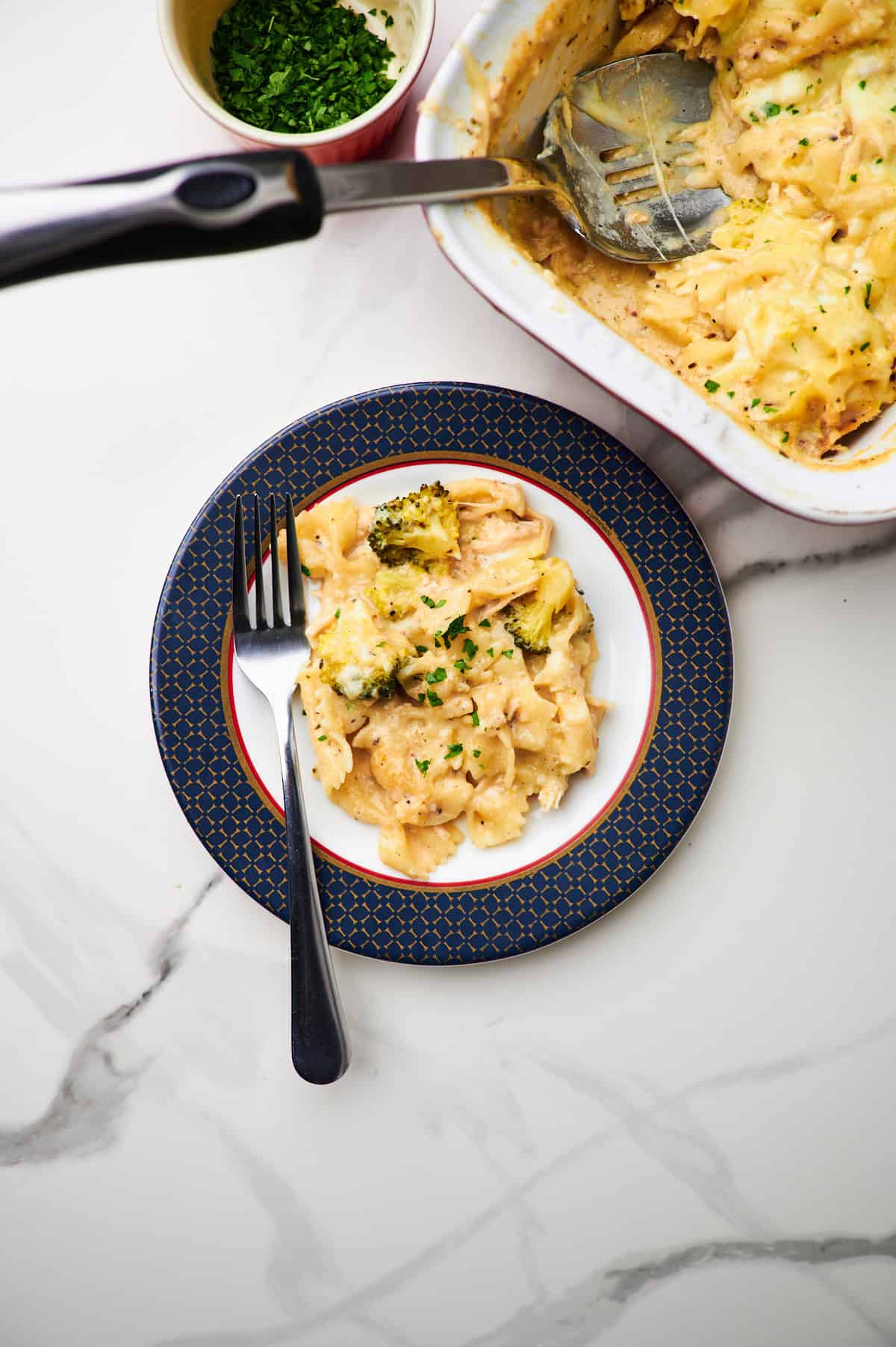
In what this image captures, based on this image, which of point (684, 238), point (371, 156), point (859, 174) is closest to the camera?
point (859, 174)

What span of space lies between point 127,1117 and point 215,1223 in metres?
0.34

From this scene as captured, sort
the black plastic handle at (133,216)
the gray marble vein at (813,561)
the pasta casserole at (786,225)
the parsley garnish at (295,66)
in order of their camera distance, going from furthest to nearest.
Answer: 1. the gray marble vein at (813,561)
2. the parsley garnish at (295,66)
3. the pasta casserole at (786,225)
4. the black plastic handle at (133,216)

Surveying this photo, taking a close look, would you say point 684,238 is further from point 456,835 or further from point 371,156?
point 456,835

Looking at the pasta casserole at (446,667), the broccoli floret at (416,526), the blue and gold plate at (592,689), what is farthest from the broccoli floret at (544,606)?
the broccoli floret at (416,526)

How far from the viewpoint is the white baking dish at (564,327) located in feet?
6.14

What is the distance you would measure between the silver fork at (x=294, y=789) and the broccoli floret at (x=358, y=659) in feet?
0.27

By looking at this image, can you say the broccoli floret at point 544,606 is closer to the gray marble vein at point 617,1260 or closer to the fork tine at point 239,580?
the fork tine at point 239,580

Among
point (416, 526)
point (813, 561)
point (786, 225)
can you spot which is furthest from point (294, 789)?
point (786, 225)

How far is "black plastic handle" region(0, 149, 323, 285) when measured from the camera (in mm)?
1240

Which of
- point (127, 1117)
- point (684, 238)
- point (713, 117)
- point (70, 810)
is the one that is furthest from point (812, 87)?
point (127, 1117)

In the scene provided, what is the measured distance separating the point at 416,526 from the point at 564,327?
54 cm

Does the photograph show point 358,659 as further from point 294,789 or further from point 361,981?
point 361,981

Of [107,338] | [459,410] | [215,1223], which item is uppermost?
[107,338]

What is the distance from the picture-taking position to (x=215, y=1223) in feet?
8.04
